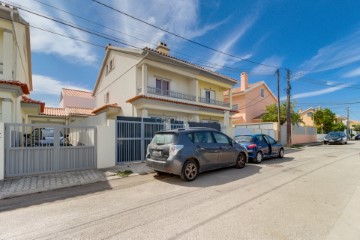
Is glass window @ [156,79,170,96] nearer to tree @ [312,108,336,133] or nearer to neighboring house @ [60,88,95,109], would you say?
neighboring house @ [60,88,95,109]

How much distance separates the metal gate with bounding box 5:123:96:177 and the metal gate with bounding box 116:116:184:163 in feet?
4.22

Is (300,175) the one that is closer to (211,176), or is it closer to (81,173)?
(211,176)

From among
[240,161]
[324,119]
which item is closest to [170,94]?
[240,161]

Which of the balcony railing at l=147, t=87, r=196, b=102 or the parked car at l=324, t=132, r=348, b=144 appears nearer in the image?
the balcony railing at l=147, t=87, r=196, b=102

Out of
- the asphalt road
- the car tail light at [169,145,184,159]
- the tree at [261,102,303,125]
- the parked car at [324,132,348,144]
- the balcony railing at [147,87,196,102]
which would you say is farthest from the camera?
the tree at [261,102,303,125]

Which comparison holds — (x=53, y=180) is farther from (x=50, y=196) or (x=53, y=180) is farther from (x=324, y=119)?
(x=324, y=119)

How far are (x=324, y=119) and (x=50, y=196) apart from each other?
4485cm

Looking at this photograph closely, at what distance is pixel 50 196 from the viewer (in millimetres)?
5199

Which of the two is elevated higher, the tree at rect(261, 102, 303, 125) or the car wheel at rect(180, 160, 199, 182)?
the tree at rect(261, 102, 303, 125)

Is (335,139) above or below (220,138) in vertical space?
below

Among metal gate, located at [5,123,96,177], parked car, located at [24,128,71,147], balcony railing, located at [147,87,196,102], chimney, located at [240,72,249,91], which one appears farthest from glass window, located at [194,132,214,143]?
chimney, located at [240,72,249,91]

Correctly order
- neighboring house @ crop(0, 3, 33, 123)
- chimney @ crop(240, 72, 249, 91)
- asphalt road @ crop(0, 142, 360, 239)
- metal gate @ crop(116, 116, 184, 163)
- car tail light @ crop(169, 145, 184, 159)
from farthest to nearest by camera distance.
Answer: chimney @ crop(240, 72, 249, 91) < metal gate @ crop(116, 116, 184, 163) < neighboring house @ crop(0, 3, 33, 123) < car tail light @ crop(169, 145, 184, 159) < asphalt road @ crop(0, 142, 360, 239)

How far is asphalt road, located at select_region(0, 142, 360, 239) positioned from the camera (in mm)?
3283

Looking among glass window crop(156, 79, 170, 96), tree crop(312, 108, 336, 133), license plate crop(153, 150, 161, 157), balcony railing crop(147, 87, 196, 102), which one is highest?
glass window crop(156, 79, 170, 96)
